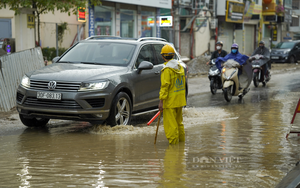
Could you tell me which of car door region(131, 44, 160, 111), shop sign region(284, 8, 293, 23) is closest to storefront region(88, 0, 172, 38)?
car door region(131, 44, 160, 111)

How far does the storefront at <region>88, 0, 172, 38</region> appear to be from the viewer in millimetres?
26078

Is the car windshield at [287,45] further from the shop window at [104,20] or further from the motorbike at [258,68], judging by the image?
the motorbike at [258,68]

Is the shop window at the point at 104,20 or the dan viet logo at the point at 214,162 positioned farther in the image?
the shop window at the point at 104,20

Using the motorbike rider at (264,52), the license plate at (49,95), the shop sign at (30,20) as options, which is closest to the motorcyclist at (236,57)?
the motorbike rider at (264,52)

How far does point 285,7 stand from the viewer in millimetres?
55625

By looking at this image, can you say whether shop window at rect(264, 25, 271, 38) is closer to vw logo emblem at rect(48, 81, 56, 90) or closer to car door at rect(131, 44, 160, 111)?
car door at rect(131, 44, 160, 111)

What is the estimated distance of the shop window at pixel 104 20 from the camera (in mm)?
26081

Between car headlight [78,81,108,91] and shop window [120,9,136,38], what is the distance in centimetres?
2054

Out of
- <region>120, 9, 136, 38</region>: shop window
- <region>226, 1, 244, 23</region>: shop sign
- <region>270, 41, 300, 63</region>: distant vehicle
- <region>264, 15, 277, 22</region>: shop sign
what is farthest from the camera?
<region>264, 15, 277, 22</region>: shop sign

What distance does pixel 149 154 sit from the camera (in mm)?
6297

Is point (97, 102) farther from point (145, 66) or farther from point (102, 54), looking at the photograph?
point (102, 54)

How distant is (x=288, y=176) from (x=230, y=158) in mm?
1106

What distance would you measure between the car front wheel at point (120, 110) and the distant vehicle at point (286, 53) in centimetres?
2726

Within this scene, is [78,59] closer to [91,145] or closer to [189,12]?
[91,145]
